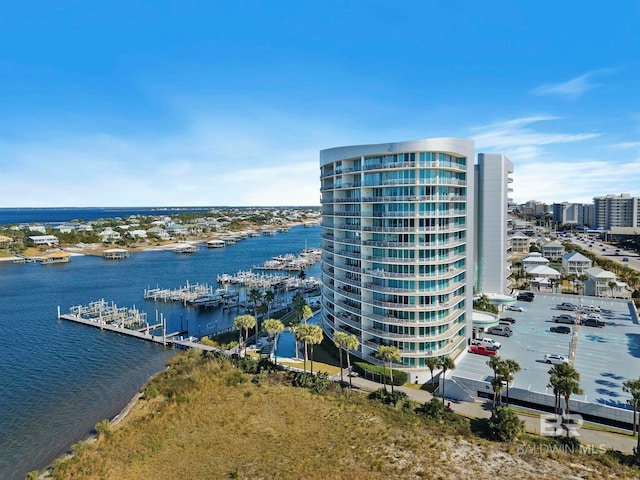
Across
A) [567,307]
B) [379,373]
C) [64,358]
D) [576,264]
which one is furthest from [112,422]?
[576,264]

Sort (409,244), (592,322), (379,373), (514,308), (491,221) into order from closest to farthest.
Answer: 1. (379,373)
2. (409,244)
3. (592,322)
4. (514,308)
5. (491,221)

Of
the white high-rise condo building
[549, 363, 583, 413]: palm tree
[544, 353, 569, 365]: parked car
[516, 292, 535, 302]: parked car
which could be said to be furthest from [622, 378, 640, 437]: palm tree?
[516, 292, 535, 302]: parked car

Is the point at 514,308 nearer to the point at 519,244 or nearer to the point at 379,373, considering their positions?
the point at 379,373

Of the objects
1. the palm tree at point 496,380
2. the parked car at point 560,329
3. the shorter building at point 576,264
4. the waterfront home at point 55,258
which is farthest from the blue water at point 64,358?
the shorter building at point 576,264

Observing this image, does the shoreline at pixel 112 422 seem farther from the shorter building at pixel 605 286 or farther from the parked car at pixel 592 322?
the shorter building at pixel 605 286

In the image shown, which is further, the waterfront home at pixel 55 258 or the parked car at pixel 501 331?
the waterfront home at pixel 55 258

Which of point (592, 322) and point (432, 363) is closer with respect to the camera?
point (432, 363)

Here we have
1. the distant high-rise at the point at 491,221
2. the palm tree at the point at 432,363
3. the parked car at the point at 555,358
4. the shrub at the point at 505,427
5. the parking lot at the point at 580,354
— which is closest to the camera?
the shrub at the point at 505,427
